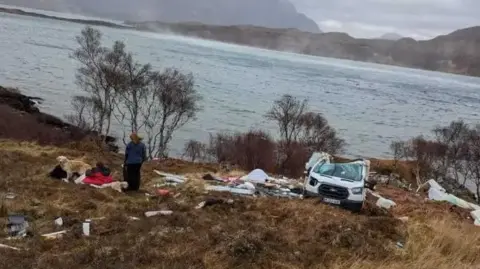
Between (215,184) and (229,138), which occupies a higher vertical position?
(215,184)

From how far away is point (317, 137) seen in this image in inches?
2197

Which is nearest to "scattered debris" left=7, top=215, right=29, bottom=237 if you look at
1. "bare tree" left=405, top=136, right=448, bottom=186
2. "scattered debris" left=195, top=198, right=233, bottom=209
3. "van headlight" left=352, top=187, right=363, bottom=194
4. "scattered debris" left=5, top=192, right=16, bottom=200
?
"scattered debris" left=5, top=192, right=16, bottom=200

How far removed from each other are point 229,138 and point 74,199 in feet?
131

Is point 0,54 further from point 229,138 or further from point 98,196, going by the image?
point 98,196

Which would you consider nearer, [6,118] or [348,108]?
[6,118]

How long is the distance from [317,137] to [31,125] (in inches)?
1118

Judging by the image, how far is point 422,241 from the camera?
35.8 feet

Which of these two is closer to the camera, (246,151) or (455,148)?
(246,151)

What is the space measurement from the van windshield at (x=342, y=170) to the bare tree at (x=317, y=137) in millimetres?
35322

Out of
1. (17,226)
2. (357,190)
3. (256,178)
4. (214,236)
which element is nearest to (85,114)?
(256,178)

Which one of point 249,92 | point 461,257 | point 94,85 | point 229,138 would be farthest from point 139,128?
point 461,257

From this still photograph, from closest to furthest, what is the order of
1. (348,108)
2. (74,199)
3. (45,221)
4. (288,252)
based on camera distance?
(288,252) → (45,221) → (74,199) → (348,108)

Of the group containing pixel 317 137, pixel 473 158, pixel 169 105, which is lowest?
pixel 473 158

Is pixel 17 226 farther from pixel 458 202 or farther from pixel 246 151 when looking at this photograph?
pixel 246 151
